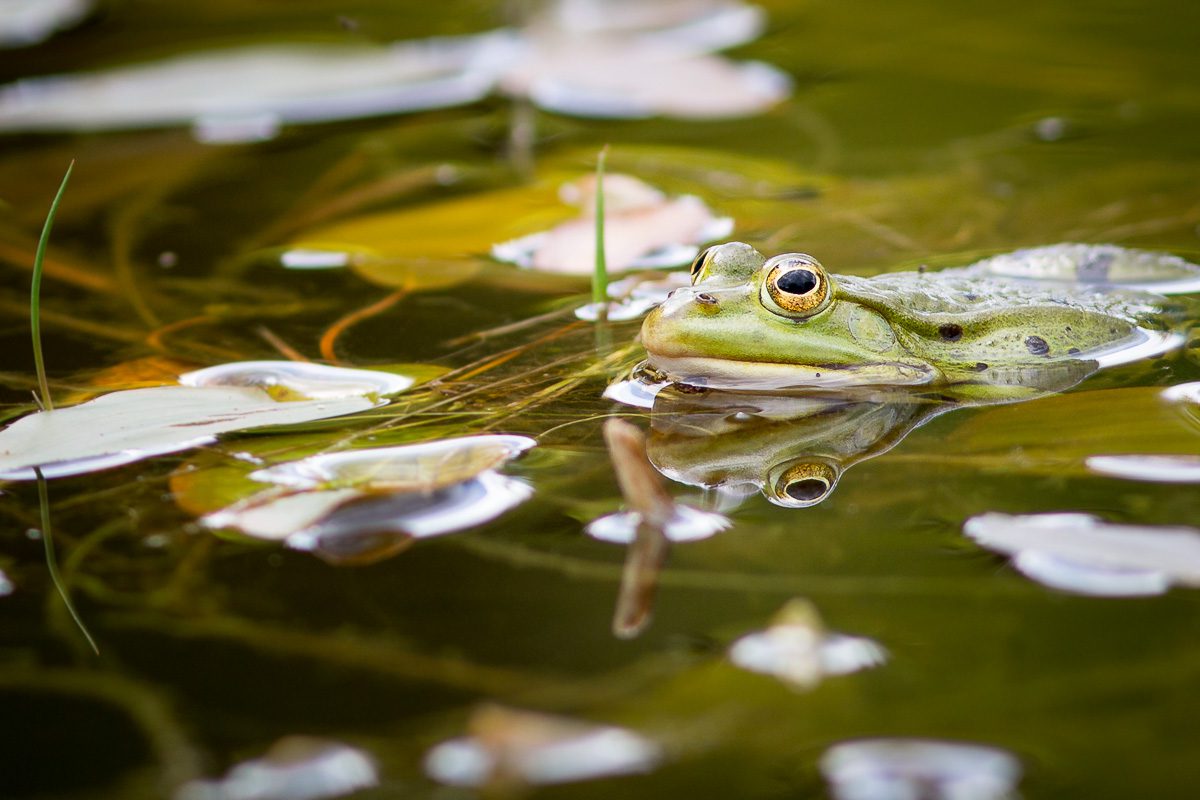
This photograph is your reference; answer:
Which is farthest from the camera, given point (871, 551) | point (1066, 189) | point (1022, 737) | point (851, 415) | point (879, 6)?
point (879, 6)

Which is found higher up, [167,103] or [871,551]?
[167,103]

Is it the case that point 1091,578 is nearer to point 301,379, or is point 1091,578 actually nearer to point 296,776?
point 296,776

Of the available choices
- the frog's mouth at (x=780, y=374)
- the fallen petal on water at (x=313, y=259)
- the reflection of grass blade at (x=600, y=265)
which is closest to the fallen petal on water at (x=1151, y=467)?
the frog's mouth at (x=780, y=374)

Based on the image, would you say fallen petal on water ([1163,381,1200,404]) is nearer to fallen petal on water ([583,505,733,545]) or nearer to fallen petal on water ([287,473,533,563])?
fallen petal on water ([583,505,733,545])

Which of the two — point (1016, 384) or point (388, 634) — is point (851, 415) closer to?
point (1016, 384)

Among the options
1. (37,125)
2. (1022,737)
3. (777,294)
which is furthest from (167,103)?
(1022,737)

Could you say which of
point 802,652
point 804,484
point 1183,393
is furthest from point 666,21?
point 802,652

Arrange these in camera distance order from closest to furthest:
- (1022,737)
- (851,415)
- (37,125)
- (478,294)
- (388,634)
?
(1022,737) → (388,634) → (851,415) → (478,294) → (37,125)

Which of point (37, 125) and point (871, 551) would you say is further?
point (37, 125)
